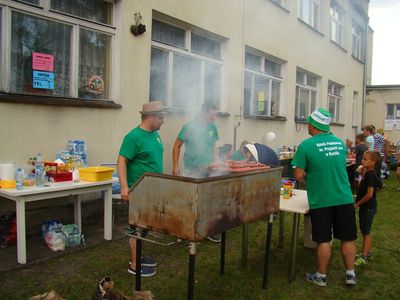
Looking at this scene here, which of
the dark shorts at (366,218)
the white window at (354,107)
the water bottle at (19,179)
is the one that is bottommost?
the dark shorts at (366,218)

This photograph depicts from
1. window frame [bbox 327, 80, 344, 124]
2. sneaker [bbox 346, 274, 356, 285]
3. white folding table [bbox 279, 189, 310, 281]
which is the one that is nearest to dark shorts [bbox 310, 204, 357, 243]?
white folding table [bbox 279, 189, 310, 281]

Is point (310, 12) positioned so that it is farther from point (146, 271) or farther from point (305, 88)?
point (146, 271)

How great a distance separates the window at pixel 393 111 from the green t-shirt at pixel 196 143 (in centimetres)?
1817

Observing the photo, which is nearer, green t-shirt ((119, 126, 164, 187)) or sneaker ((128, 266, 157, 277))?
green t-shirt ((119, 126, 164, 187))

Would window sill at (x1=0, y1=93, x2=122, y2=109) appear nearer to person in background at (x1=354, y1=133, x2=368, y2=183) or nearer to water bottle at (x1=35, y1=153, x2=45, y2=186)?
water bottle at (x1=35, y1=153, x2=45, y2=186)

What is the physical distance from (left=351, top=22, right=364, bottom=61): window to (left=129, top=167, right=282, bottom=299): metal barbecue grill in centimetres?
1569

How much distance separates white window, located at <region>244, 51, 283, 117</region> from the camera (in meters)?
9.17

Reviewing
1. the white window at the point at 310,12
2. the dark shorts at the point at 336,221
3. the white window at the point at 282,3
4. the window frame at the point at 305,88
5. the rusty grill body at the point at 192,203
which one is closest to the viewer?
the rusty grill body at the point at 192,203

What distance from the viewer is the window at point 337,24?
14.1 metres

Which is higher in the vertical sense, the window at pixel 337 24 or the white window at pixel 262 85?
the window at pixel 337 24

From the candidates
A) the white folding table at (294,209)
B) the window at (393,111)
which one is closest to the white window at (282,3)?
the white folding table at (294,209)

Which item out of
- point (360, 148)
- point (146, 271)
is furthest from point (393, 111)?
point (146, 271)

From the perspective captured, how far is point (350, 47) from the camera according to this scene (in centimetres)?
1594

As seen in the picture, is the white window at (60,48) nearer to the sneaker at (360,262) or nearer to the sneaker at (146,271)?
the sneaker at (146,271)
